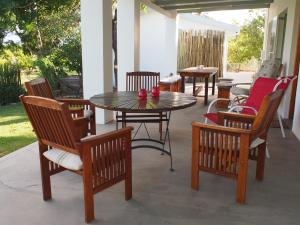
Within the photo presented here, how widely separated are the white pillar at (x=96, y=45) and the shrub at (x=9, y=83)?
10.9ft

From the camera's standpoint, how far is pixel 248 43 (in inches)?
736

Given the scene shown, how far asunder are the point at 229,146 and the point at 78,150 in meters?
1.29

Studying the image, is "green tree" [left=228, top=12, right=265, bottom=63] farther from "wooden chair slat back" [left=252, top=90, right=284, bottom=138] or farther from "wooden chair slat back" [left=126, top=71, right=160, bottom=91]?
"wooden chair slat back" [left=252, top=90, right=284, bottom=138]

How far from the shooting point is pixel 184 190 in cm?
282

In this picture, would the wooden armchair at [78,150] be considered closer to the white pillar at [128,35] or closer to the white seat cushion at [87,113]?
the white seat cushion at [87,113]

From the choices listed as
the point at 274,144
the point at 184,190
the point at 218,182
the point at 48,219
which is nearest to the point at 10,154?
the point at 48,219

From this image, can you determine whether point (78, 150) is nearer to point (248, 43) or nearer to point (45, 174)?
point (45, 174)

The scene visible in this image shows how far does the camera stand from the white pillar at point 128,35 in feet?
19.6

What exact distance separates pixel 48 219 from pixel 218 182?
1631 mm

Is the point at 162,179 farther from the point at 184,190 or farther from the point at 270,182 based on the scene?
the point at 270,182

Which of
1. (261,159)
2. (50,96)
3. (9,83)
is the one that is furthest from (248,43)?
(50,96)

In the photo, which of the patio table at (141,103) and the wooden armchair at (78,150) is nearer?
the wooden armchair at (78,150)

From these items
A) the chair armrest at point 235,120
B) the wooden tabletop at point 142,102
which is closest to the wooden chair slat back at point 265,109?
the chair armrest at point 235,120

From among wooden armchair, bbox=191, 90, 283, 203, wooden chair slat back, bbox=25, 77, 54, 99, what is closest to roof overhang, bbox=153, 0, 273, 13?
wooden chair slat back, bbox=25, 77, 54, 99
